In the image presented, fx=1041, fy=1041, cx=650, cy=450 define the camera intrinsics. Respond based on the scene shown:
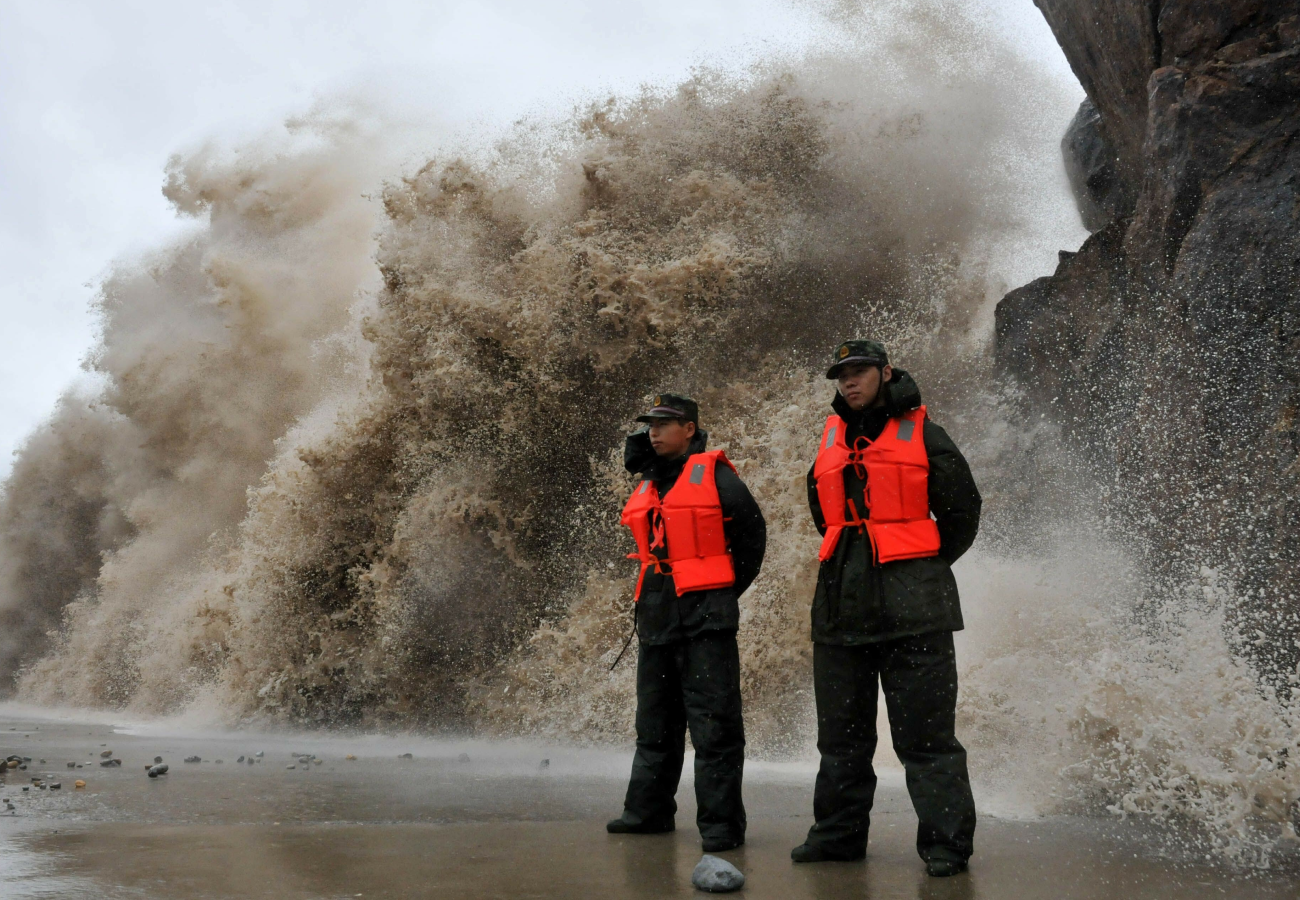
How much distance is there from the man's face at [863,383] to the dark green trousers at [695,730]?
2.95 ft

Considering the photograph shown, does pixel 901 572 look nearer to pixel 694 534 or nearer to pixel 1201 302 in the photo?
pixel 694 534

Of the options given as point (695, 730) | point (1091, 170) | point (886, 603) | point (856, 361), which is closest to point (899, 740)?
point (886, 603)

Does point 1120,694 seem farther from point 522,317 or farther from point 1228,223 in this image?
point 522,317

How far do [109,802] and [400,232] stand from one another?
653 cm

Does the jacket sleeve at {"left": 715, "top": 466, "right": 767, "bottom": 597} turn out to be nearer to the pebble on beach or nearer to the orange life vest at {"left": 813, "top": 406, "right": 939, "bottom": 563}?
the orange life vest at {"left": 813, "top": 406, "right": 939, "bottom": 563}

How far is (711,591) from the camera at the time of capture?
3502mm

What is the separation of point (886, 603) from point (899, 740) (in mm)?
405

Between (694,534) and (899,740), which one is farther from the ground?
(694,534)

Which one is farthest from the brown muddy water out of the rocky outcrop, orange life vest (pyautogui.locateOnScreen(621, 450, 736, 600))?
the rocky outcrop

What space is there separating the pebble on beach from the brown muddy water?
0.04 metres

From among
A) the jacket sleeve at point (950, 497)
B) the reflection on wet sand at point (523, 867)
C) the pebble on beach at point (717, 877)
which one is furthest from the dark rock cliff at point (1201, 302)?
the pebble on beach at point (717, 877)

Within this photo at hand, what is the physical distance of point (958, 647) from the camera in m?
5.98

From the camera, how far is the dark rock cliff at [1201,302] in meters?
4.63

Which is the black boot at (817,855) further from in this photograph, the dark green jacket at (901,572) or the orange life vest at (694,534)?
the orange life vest at (694,534)
